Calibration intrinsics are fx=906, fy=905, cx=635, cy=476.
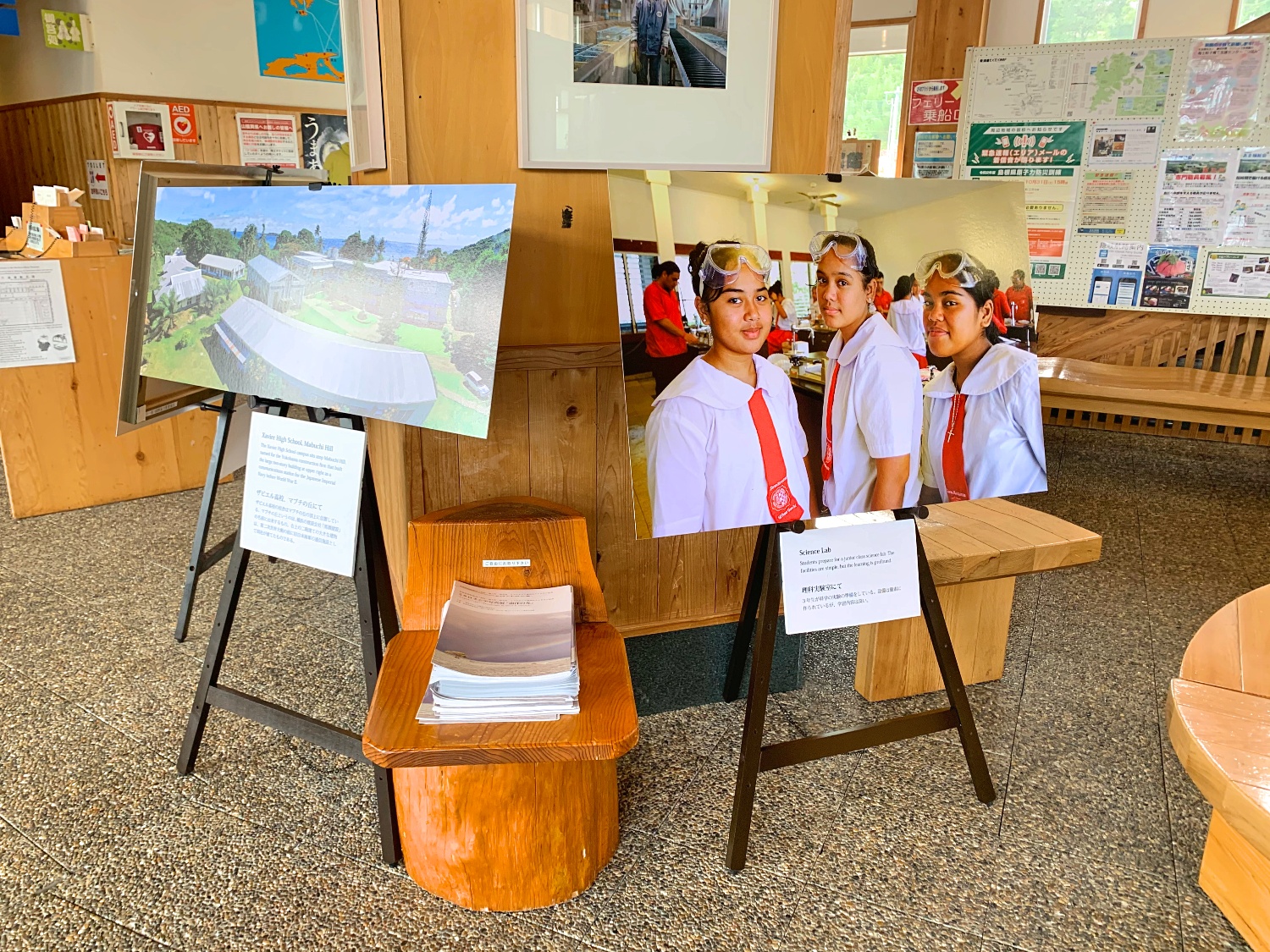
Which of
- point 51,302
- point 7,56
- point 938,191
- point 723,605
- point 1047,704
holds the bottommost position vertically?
point 1047,704

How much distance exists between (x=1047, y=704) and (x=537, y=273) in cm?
175

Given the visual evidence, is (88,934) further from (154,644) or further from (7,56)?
(7,56)

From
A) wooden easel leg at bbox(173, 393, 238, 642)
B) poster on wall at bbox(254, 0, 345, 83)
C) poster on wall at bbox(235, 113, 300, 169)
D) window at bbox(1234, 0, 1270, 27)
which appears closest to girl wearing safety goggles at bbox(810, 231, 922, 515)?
wooden easel leg at bbox(173, 393, 238, 642)

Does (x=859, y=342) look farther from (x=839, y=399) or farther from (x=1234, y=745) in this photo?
(x=1234, y=745)

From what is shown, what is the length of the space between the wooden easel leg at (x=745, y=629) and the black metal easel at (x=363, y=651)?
768mm

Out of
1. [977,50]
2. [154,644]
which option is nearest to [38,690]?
[154,644]

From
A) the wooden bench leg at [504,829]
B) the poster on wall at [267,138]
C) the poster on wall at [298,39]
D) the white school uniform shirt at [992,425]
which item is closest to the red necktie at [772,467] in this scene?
the white school uniform shirt at [992,425]

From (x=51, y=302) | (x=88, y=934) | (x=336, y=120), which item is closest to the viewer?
(x=88, y=934)

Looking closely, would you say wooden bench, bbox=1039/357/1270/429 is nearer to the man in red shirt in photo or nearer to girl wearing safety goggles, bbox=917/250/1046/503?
girl wearing safety goggles, bbox=917/250/1046/503

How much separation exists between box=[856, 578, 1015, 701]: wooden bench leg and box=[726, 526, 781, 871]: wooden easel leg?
77 cm

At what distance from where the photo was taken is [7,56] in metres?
6.47

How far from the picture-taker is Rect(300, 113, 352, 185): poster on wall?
19.9 ft

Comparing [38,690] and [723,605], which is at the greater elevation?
[723,605]

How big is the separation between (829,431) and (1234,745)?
30.4 inches
